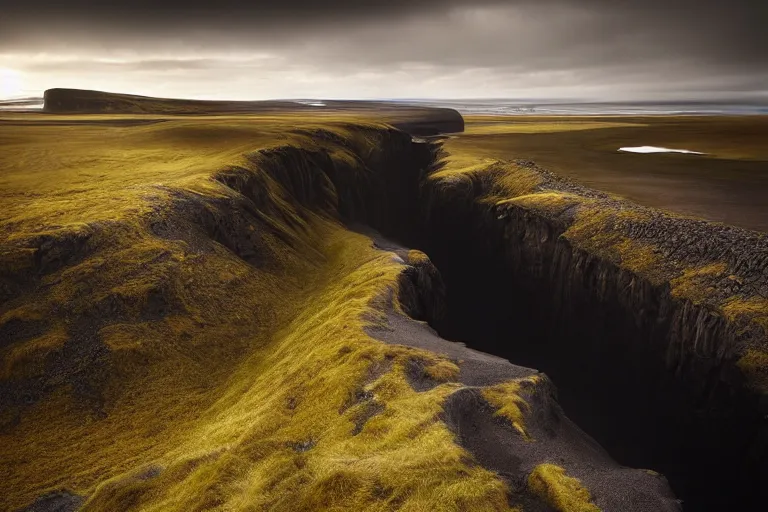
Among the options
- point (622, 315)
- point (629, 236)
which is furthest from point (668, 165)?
point (622, 315)

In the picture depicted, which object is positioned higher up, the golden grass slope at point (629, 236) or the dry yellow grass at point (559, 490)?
the golden grass slope at point (629, 236)

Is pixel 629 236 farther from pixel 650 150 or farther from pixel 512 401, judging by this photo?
pixel 650 150

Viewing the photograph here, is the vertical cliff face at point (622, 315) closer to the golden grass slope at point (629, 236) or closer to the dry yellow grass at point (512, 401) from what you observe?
the golden grass slope at point (629, 236)

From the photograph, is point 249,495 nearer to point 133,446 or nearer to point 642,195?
point 133,446

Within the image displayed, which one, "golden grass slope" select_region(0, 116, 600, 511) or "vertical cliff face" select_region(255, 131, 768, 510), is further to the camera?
"vertical cliff face" select_region(255, 131, 768, 510)

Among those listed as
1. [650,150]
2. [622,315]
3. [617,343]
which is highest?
[650,150]

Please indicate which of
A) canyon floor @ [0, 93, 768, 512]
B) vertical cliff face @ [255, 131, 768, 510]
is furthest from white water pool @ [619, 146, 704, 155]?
vertical cliff face @ [255, 131, 768, 510]

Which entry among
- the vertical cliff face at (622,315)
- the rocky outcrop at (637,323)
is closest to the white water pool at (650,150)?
the vertical cliff face at (622,315)

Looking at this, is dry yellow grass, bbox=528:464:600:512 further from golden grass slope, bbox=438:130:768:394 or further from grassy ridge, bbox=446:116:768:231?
grassy ridge, bbox=446:116:768:231
